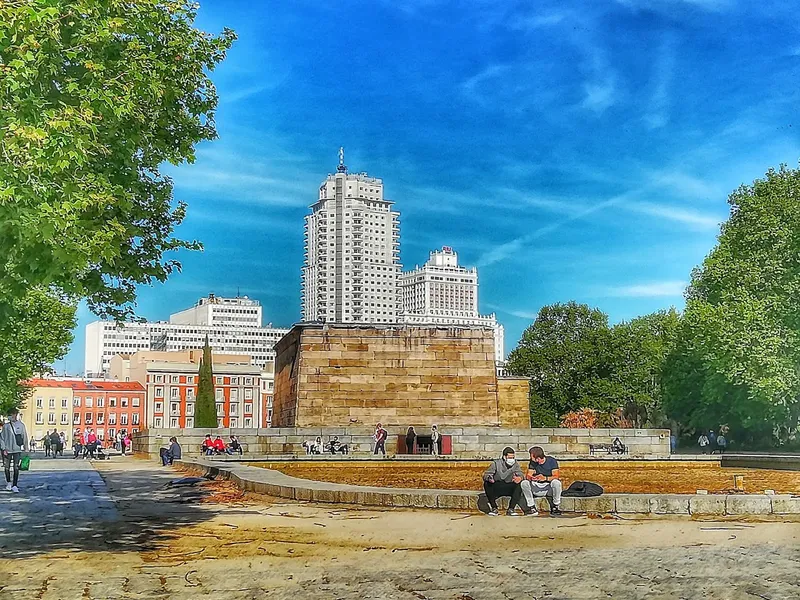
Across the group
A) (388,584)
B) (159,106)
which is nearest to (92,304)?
(159,106)

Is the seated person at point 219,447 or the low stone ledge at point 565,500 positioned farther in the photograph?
the seated person at point 219,447

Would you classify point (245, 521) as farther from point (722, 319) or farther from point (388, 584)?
point (722, 319)

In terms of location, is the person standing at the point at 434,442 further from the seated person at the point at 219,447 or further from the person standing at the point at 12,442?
the person standing at the point at 12,442

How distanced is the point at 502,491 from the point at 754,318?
3320cm

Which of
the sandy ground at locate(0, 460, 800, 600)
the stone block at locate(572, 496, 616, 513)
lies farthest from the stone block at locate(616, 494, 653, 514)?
the sandy ground at locate(0, 460, 800, 600)

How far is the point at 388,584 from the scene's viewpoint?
861 cm

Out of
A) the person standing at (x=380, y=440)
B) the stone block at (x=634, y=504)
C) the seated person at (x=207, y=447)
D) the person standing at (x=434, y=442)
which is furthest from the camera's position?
the person standing at (x=434, y=442)

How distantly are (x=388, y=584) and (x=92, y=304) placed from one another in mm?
7606

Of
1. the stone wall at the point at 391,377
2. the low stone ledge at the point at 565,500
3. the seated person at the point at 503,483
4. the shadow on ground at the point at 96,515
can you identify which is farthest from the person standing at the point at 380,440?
the seated person at the point at 503,483

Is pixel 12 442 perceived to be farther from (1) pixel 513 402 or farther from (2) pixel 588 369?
(2) pixel 588 369

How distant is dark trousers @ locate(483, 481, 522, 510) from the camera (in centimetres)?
1414

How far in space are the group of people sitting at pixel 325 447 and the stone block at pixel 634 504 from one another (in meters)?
22.9

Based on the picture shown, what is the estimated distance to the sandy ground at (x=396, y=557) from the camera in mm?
8383

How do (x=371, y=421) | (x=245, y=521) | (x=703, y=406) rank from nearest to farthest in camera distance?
(x=245, y=521), (x=371, y=421), (x=703, y=406)
